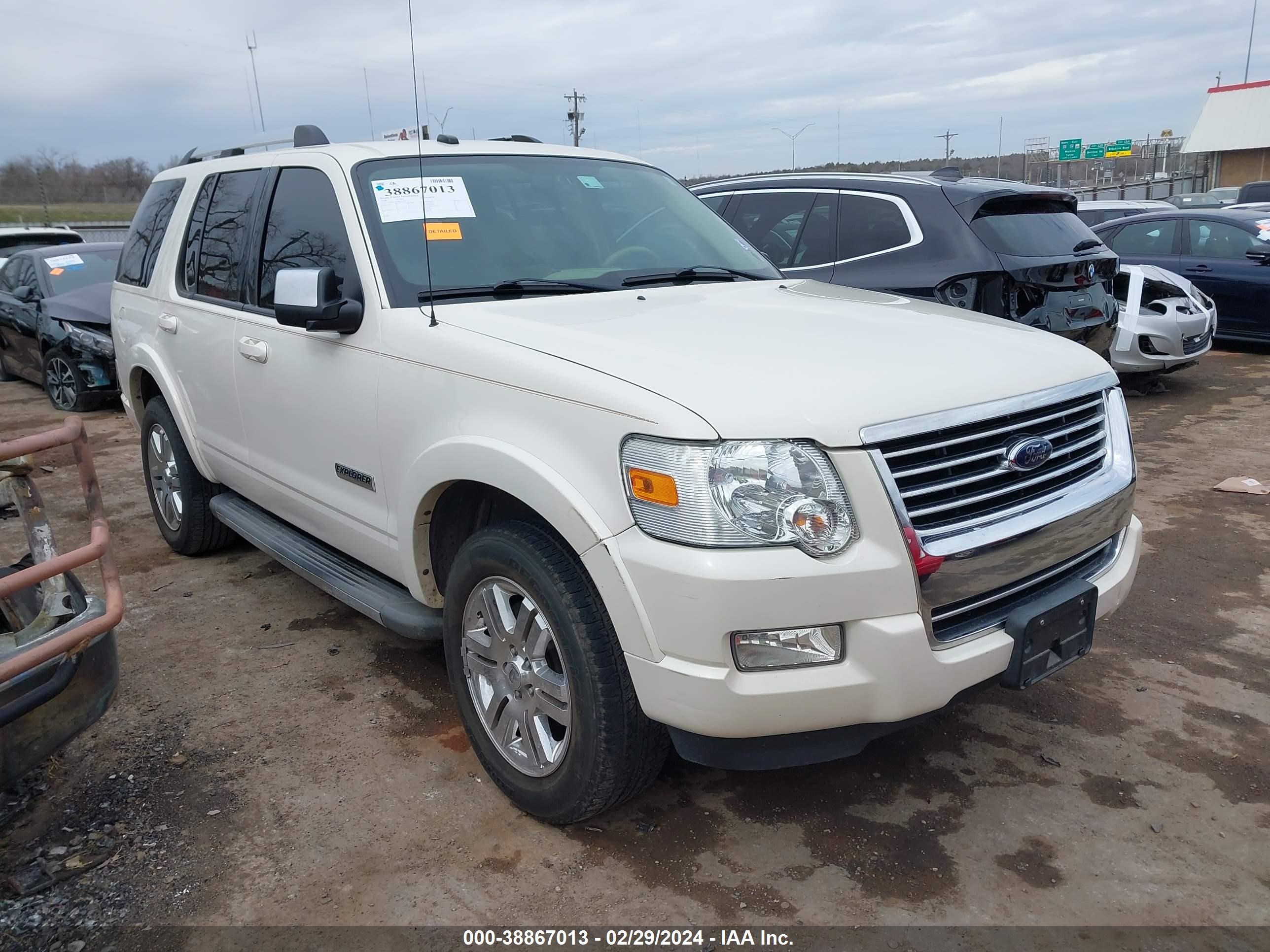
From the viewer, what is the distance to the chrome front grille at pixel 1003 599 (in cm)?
243

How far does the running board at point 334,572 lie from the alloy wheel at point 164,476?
0.48 meters

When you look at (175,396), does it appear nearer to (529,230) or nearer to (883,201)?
(529,230)

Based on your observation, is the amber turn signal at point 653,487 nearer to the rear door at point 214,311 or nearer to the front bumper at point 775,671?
the front bumper at point 775,671

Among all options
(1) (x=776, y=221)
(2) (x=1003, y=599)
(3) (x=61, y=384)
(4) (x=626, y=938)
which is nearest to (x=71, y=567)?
(4) (x=626, y=938)

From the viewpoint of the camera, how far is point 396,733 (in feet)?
11.2

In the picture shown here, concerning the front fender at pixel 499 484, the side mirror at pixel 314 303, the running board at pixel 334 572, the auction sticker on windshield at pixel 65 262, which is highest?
the side mirror at pixel 314 303

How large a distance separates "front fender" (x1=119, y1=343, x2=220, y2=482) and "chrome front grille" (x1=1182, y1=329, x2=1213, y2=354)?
8.17m

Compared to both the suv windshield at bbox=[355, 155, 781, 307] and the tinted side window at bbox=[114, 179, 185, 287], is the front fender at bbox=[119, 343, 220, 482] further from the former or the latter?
the suv windshield at bbox=[355, 155, 781, 307]

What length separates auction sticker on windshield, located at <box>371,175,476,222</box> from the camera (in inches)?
133

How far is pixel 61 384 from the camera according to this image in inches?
384

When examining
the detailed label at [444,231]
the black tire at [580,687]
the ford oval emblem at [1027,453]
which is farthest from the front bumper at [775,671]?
the detailed label at [444,231]

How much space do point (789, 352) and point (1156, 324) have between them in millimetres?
7416

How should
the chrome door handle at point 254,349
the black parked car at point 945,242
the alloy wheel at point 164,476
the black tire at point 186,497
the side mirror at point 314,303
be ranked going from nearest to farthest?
the side mirror at point 314,303
the chrome door handle at point 254,349
the black tire at point 186,497
the alloy wheel at point 164,476
the black parked car at point 945,242

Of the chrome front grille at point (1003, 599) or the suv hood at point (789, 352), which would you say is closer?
the suv hood at point (789, 352)
